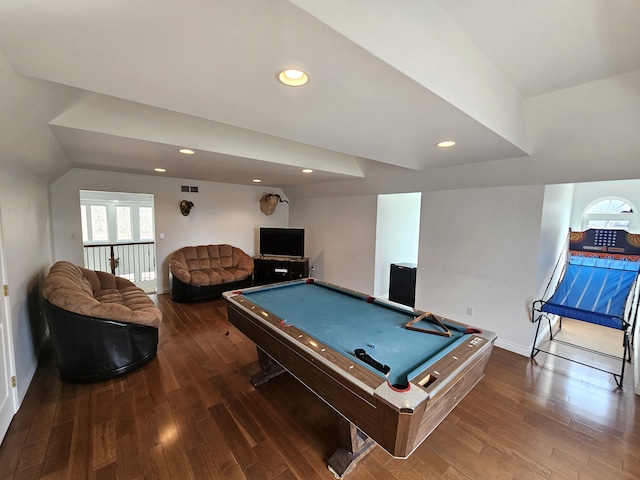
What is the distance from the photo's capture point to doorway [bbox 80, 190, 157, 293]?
6.58 metres

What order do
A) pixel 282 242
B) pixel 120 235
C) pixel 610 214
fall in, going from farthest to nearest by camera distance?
pixel 120 235 → pixel 282 242 → pixel 610 214

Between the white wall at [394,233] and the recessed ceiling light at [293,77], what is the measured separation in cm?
355

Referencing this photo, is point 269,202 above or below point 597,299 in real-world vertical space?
above

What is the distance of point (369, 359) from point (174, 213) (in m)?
5.12

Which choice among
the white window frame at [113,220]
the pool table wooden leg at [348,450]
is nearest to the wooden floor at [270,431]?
the pool table wooden leg at [348,450]

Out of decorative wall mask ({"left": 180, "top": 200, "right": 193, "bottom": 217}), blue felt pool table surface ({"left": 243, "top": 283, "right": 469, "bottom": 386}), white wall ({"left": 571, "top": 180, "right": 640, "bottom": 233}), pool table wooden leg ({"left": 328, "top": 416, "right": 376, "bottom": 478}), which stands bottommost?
pool table wooden leg ({"left": 328, "top": 416, "right": 376, "bottom": 478})

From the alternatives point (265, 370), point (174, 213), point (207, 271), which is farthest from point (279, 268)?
point (265, 370)

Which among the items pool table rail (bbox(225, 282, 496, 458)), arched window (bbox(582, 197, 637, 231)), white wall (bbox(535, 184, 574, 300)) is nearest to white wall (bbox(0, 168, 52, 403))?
pool table rail (bbox(225, 282, 496, 458))

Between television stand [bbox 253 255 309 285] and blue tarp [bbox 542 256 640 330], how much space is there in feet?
13.3

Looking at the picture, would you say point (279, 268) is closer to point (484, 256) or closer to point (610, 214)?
point (484, 256)

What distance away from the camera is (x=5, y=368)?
6.49 feet

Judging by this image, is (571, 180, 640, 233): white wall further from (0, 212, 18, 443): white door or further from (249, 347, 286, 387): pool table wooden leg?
(0, 212, 18, 443): white door

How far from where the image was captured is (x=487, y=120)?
184cm

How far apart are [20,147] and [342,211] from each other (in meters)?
4.42
